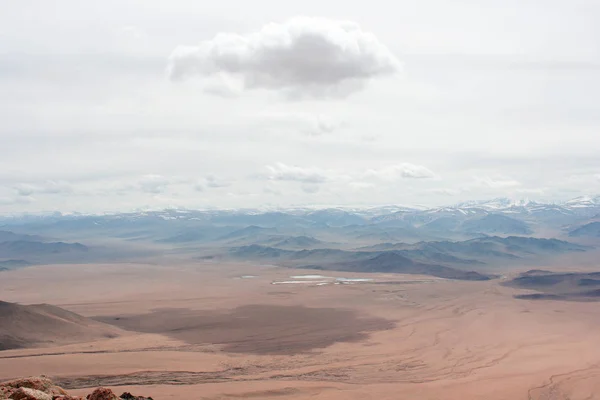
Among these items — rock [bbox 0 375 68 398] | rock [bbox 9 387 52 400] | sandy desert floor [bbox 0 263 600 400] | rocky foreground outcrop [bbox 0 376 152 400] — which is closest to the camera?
rock [bbox 9 387 52 400]

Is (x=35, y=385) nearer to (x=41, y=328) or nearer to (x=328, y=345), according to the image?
(x=328, y=345)

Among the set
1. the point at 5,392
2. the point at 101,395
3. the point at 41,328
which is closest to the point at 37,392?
the point at 5,392

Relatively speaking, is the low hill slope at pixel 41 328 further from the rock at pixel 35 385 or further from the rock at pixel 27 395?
the rock at pixel 27 395

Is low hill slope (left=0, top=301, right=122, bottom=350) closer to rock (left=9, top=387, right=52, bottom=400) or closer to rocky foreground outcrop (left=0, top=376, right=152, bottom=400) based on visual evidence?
rocky foreground outcrop (left=0, top=376, right=152, bottom=400)

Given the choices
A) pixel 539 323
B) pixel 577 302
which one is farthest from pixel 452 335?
pixel 577 302

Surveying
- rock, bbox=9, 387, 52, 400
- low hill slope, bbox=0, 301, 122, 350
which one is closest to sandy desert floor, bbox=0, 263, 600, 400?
low hill slope, bbox=0, 301, 122, 350

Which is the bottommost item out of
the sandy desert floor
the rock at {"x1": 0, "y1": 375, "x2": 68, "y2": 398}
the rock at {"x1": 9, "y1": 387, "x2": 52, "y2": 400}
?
the sandy desert floor

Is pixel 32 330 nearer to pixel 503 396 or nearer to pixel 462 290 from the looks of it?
pixel 503 396

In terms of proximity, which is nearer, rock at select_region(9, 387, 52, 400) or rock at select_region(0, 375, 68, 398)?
rock at select_region(9, 387, 52, 400)
